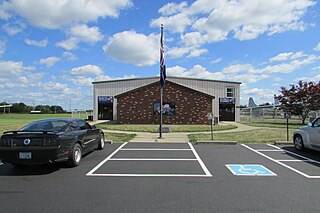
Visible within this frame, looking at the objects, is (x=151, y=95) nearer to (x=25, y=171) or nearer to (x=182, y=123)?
(x=182, y=123)

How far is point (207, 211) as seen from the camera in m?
4.03

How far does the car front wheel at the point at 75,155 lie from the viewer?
6914 millimetres

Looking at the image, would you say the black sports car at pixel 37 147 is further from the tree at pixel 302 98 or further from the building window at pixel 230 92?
the building window at pixel 230 92

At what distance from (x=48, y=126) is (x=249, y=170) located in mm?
5997

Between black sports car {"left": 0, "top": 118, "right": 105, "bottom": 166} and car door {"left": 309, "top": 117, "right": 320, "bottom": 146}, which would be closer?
black sports car {"left": 0, "top": 118, "right": 105, "bottom": 166}

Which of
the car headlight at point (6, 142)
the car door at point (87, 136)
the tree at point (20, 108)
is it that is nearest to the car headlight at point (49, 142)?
the car headlight at point (6, 142)

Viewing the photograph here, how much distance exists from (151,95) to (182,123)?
403 centimetres

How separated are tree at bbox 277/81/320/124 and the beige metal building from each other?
6602 mm

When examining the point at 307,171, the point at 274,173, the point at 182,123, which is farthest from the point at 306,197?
the point at 182,123

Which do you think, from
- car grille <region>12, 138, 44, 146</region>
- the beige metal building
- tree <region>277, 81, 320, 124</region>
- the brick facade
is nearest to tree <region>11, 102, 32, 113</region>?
the beige metal building

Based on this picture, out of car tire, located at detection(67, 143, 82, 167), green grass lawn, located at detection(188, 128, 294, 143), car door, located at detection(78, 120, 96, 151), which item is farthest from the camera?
green grass lawn, located at detection(188, 128, 294, 143)

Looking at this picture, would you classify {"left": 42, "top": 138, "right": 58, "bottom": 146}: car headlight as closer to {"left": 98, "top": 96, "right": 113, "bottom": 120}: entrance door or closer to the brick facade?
the brick facade

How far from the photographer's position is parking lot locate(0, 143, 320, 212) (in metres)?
4.26

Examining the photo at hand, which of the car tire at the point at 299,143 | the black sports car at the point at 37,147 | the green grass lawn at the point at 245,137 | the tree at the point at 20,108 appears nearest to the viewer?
the black sports car at the point at 37,147
